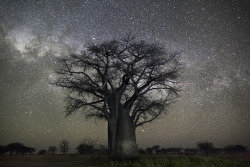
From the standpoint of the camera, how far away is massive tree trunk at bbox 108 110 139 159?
54.5 feet

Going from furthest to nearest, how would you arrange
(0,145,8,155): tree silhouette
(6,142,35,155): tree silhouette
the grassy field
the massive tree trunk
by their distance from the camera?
1. (6,142,35,155): tree silhouette
2. (0,145,8,155): tree silhouette
3. the massive tree trunk
4. the grassy field

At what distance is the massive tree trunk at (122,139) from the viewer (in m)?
16.6

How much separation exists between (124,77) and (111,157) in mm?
5130

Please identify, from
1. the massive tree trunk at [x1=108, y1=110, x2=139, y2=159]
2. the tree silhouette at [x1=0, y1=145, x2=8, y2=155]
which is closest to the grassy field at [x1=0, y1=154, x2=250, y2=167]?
the massive tree trunk at [x1=108, y1=110, x2=139, y2=159]

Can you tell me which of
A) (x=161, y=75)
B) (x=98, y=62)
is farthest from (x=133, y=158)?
(x=98, y=62)

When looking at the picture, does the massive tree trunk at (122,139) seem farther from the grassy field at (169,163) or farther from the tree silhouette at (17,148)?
the tree silhouette at (17,148)

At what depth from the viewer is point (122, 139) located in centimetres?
1688

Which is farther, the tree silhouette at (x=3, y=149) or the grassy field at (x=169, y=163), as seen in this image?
the tree silhouette at (x=3, y=149)

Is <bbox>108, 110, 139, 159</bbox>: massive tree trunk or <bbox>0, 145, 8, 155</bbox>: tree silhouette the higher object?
<bbox>0, 145, 8, 155</bbox>: tree silhouette

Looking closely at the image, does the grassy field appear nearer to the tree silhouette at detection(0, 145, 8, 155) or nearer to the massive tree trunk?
the massive tree trunk

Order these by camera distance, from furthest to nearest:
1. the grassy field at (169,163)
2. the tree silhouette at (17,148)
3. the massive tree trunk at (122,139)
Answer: the tree silhouette at (17,148), the massive tree trunk at (122,139), the grassy field at (169,163)

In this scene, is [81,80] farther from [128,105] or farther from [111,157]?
[111,157]

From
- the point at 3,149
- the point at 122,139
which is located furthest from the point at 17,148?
the point at 122,139

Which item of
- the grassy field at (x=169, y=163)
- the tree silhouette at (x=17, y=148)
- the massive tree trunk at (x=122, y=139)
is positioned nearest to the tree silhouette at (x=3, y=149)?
the tree silhouette at (x=17, y=148)
